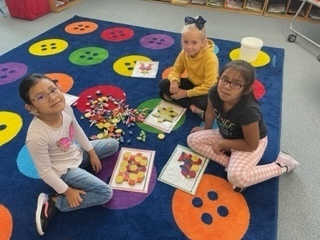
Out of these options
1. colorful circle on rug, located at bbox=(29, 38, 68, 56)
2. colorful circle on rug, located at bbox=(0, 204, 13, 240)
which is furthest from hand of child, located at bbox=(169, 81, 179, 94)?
colorful circle on rug, located at bbox=(29, 38, 68, 56)

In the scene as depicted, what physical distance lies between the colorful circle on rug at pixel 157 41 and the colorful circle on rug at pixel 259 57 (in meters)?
0.51

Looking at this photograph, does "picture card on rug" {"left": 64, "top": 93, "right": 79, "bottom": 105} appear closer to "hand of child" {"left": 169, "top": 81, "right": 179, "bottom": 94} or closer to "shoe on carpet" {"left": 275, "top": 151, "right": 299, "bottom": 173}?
"hand of child" {"left": 169, "top": 81, "right": 179, "bottom": 94}

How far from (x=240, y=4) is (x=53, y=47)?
6.32 ft

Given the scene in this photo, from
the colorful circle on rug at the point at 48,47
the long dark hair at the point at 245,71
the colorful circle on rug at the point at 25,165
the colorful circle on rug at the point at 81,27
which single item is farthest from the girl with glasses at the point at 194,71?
the colorful circle on rug at the point at 81,27

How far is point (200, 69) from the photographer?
4.78 feet

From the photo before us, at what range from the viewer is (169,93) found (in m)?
1.58

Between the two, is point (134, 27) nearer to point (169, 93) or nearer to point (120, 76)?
point (120, 76)

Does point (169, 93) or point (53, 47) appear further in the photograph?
point (53, 47)

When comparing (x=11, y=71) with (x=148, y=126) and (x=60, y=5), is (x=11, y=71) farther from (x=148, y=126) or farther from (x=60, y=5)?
(x=60, y=5)

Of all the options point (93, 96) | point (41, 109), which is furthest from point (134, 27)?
point (41, 109)

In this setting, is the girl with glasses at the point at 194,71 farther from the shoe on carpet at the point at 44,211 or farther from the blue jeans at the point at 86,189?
the shoe on carpet at the point at 44,211

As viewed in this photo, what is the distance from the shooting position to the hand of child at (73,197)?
3.45ft

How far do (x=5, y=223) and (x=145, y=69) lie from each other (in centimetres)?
124

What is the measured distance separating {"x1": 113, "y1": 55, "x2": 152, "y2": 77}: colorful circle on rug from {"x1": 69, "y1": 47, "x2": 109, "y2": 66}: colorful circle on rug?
0.45 ft
